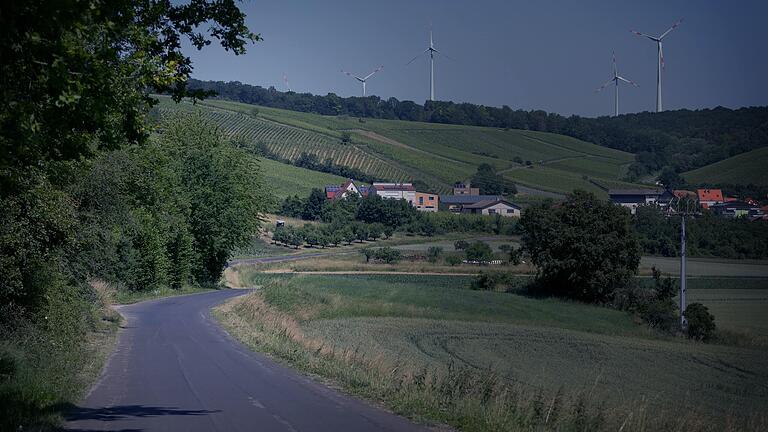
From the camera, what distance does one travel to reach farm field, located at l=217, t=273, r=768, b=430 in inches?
711

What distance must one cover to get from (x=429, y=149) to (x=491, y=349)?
12184cm

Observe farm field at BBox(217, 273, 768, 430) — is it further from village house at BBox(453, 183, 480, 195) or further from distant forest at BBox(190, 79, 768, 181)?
village house at BBox(453, 183, 480, 195)

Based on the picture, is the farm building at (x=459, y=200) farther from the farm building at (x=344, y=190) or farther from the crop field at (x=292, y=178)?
the crop field at (x=292, y=178)

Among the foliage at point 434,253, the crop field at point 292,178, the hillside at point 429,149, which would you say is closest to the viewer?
the foliage at point 434,253

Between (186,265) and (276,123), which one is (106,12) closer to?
(186,265)

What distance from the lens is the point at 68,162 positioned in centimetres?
1631

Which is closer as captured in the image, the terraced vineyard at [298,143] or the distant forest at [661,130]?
the distant forest at [661,130]

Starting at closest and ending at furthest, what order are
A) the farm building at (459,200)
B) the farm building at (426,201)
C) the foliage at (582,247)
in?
1. the foliage at (582,247)
2. the farm building at (459,200)
3. the farm building at (426,201)

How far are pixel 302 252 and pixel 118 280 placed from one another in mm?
52051

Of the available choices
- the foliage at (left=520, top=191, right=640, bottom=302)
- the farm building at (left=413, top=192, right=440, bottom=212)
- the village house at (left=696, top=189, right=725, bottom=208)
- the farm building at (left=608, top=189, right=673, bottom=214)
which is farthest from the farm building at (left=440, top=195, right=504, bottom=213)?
the foliage at (left=520, top=191, right=640, bottom=302)

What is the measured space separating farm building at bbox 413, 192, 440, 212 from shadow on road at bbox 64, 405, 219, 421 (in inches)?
4139

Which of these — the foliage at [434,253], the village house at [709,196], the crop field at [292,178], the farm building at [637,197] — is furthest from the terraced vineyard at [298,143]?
the village house at [709,196]

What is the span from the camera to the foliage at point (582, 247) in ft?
212

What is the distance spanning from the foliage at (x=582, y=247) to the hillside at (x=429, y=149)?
1693 inches
